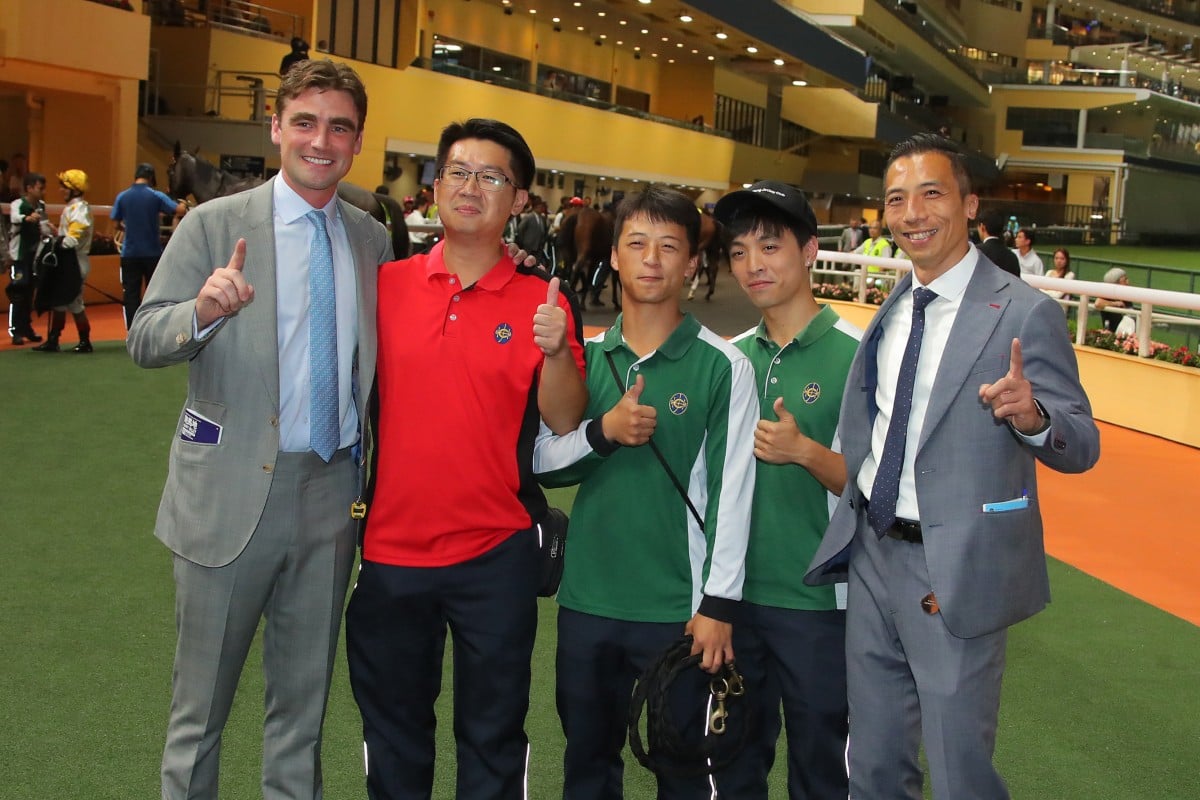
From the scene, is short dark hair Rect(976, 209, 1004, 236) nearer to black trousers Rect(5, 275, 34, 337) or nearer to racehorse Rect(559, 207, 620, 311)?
racehorse Rect(559, 207, 620, 311)

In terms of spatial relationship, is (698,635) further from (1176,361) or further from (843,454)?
(1176,361)

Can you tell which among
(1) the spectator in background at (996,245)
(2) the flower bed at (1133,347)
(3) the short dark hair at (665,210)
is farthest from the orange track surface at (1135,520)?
(3) the short dark hair at (665,210)

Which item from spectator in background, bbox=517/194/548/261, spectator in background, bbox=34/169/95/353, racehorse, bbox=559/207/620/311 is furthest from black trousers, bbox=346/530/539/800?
racehorse, bbox=559/207/620/311

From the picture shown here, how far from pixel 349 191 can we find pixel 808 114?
42380mm

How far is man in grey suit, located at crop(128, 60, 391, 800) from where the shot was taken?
2.77 m

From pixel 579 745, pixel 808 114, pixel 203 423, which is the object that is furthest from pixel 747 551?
pixel 808 114

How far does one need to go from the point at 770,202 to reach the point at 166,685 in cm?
267

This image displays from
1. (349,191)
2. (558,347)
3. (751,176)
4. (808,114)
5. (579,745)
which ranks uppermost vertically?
(808,114)

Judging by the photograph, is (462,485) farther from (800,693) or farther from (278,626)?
(800,693)

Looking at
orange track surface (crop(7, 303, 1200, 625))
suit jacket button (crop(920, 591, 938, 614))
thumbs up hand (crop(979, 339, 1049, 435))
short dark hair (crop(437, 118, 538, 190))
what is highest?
short dark hair (crop(437, 118, 538, 190))

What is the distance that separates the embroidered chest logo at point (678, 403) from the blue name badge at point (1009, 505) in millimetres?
734

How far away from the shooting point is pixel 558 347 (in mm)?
2725

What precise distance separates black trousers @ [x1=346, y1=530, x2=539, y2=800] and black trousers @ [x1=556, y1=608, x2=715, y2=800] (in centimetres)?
11

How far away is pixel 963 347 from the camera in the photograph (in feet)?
8.65
